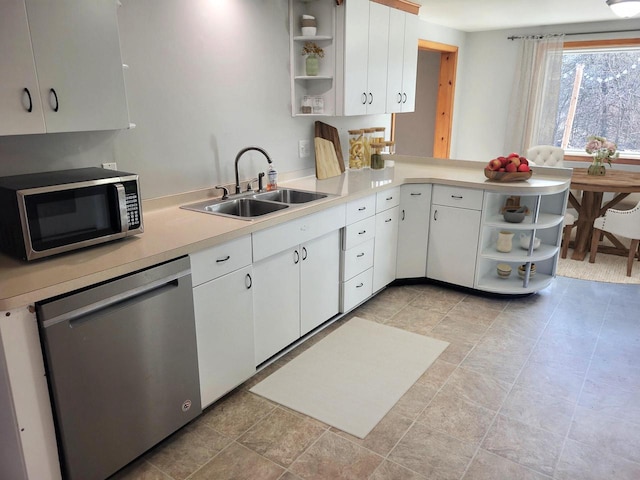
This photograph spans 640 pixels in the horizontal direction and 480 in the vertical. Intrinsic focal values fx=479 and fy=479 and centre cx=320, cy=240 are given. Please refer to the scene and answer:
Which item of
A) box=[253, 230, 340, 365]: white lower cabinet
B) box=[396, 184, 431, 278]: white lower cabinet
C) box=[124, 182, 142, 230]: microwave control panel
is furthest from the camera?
box=[396, 184, 431, 278]: white lower cabinet

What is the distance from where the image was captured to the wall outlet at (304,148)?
366 centimetres

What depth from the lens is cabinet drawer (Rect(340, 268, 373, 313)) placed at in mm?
3319

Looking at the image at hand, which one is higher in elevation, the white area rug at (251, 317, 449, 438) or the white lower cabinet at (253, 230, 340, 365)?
the white lower cabinet at (253, 230, 340, 365)

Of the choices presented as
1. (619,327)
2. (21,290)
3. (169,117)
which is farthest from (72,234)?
(619,327)

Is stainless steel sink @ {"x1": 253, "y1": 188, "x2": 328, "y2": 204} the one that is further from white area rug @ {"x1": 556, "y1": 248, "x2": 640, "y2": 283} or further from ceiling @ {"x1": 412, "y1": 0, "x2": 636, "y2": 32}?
white area rug @ {"x1": 556, "y1": 248, "x2": 640, "y2": 283}

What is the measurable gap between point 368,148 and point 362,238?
3.97 ft

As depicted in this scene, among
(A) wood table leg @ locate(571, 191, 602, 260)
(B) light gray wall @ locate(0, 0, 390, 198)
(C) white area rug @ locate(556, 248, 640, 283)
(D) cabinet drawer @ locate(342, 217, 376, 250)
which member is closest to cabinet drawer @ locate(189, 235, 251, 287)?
(B) light gray wall @ locate(0, 0, 390, 198)

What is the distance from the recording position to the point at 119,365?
1845 mm

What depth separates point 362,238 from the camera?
11.1 ft

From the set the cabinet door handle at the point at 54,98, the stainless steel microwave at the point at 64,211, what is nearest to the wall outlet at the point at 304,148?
the stainless steel microwave at the point at 64,211

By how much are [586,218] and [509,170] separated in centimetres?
191

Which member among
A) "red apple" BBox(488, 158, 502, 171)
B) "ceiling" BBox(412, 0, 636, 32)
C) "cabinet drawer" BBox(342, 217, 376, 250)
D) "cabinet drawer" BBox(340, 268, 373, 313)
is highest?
"ceiling" BBox(412, 0, 636, 32)

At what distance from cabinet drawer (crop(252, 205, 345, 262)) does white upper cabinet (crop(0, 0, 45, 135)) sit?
A: 1.10 m

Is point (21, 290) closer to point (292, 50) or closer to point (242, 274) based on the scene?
point (242, 274)
